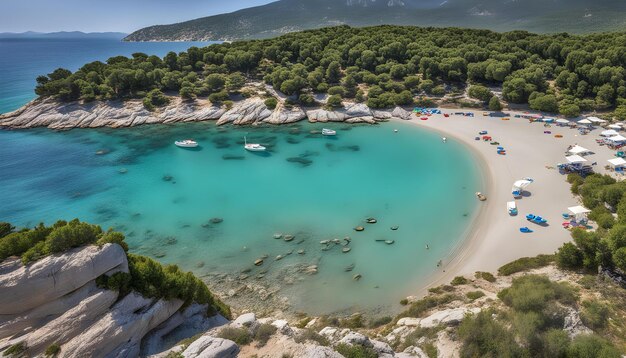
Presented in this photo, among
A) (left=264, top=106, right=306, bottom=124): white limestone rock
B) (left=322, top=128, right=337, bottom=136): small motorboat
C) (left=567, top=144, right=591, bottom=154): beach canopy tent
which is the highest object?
(left=264, top=106, right=306, bottom=124): white limestone rock

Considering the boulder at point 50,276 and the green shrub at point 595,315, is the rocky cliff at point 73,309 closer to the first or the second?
the boulder at point 50,276

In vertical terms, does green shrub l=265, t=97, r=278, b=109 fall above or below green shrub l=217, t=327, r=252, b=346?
above

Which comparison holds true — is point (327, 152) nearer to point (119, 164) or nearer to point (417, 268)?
point (417, 268)

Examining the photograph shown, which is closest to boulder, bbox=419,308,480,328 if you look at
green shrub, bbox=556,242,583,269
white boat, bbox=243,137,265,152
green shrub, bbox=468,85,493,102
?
green shrub, bbox=556,242,583,269

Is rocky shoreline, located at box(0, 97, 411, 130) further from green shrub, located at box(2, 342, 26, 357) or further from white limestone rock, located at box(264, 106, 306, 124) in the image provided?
green shrub, located at box(2, 342, 26, 357)

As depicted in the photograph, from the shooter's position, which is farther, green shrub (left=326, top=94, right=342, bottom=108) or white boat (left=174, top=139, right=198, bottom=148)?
green shrub (left=326, top=94, right=342, bottom=108)

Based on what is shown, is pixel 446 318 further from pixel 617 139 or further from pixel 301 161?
pixel 617 139
